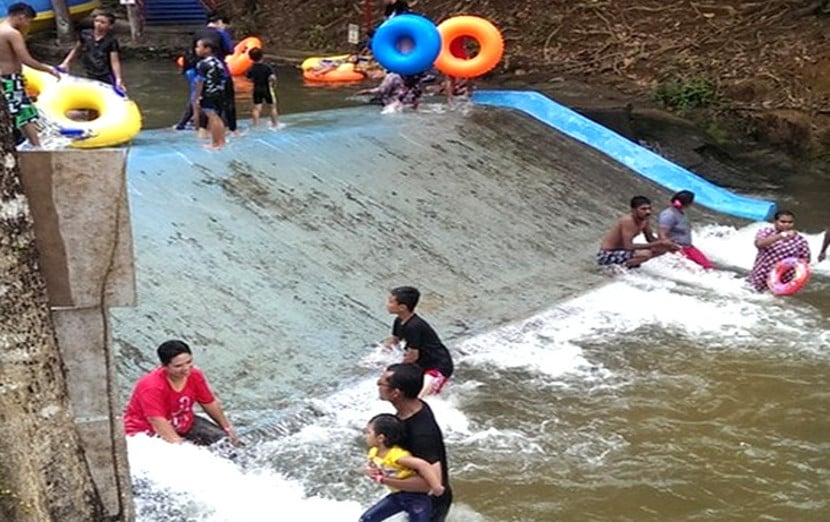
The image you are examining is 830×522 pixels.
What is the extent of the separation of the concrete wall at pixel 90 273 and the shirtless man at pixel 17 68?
160 inches

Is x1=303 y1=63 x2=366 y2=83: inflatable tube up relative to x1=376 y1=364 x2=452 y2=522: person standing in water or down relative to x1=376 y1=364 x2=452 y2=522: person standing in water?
down

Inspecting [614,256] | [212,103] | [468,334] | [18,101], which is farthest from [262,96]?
[614,256]

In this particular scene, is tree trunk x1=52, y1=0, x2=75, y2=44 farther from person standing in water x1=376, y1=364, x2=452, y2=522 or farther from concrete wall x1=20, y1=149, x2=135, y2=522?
person standing in water x1=376, y1=364, x2=452, y2=522

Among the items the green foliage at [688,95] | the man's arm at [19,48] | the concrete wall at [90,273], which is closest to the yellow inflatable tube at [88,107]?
the man's arm at [19,48]

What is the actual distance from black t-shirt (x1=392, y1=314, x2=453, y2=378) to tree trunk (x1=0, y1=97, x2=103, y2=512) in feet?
10.0

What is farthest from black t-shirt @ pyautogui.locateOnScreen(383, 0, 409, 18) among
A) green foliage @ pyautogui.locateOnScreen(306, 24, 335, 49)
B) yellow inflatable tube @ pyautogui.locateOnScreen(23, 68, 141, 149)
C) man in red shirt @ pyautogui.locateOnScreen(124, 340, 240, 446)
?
green foliage @ pyautogui.locateOnScreen(306, 24, 335, 49)

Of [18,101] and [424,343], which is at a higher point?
[18,101]

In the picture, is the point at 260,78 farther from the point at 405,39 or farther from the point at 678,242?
the point at 678,242

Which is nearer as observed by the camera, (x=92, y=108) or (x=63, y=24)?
(x=92, y=108)

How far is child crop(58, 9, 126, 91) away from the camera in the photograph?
1069cm

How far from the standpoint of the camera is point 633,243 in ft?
34.7

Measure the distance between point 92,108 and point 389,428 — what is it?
6659 millimetres

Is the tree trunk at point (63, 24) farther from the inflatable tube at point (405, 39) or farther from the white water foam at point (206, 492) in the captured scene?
the white water foam at point (206, 492)

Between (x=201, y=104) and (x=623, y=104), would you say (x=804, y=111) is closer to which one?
(x=623, y=104)
